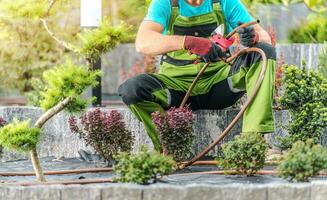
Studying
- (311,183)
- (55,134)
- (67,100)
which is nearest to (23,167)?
(55,134)

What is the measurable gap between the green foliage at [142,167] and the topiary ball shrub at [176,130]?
84cm

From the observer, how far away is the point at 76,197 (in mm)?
6355

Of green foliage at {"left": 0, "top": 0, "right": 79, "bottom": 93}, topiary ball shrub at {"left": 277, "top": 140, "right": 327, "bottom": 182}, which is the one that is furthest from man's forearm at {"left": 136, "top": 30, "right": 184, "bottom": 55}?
green foliage at {"left": 0, "top": 0, "right": 79, "bottom": 93}

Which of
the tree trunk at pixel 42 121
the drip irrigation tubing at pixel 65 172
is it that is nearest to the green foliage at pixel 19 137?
the tree trunk at pixel 42 121

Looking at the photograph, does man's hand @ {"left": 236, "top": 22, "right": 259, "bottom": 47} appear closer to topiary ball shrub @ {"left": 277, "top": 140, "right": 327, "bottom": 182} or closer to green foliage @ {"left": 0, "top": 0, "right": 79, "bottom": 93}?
topiary ball shrub @ {"left": 277, "top": 140, "right": 327, "bottom": 182}

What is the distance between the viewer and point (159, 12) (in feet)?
26.3

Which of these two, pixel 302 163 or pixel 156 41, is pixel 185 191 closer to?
pixel 302 163

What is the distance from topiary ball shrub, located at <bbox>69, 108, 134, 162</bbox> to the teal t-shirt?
77cm

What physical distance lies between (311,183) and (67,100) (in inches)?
72.8

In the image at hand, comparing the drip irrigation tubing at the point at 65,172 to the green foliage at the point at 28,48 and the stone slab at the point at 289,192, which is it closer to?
the stone slab at the point at 289,192

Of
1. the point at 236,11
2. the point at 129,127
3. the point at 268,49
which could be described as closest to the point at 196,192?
the point at 268,49

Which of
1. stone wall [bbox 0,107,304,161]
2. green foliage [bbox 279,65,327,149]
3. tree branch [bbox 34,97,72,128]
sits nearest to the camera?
tree branch [bbox 34,97,72,128]

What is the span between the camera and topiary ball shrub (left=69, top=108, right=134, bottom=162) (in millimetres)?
7887

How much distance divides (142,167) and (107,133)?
133cm
